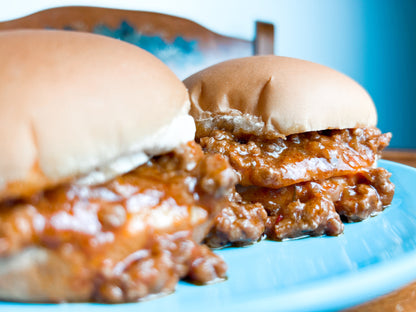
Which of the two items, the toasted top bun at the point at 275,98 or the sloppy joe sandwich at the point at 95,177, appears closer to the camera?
the sloppy joe sandwich at the point at 95,177

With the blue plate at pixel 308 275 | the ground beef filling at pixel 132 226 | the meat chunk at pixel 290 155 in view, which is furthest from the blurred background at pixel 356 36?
the ground beef filling at pixel 132 226

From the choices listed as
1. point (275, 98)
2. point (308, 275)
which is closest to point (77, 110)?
point (308, 275)

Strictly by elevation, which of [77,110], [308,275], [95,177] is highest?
[77,110]

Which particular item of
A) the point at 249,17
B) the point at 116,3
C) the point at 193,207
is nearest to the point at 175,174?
the point at 193,207

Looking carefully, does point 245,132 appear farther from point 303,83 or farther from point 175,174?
point 175,174

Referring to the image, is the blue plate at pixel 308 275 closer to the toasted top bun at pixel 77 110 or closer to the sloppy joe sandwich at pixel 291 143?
the sloppy joe sandwich at pixel 291 143

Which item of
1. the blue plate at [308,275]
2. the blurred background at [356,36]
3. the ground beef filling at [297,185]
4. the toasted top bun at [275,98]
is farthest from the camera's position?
the blurred background at [356,36]

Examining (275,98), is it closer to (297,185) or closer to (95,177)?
(297,185)
